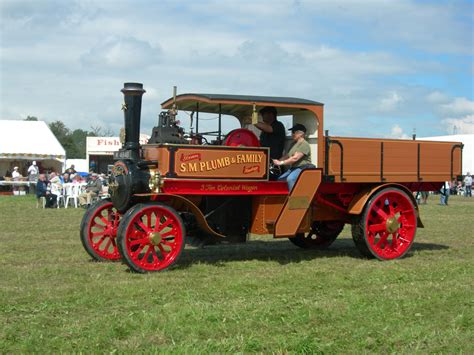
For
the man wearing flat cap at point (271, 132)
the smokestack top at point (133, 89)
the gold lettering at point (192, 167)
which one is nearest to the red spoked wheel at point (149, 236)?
the gold lettering at point (192, 167)

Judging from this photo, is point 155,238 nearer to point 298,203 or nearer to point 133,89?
point 133,89

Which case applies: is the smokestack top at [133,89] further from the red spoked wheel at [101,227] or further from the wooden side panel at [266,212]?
the wooden side panel at [266,212]

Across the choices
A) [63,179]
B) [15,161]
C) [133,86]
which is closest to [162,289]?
[133,86]

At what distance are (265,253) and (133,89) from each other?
3.18 m

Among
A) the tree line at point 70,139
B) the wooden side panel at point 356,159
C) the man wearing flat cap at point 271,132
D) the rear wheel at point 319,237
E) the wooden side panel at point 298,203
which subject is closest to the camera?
the wooden side panel at point 298,203

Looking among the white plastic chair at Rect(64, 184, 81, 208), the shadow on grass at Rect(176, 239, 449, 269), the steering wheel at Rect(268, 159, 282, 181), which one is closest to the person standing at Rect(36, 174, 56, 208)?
the white plastic chair at Rect(64, 184, 81, 208)

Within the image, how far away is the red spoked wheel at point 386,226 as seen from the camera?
8781 mm

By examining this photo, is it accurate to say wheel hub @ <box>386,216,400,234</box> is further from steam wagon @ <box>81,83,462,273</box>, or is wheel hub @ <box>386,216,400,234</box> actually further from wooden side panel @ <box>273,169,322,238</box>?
wooden side panel @ <box>273,169,322,238</box>

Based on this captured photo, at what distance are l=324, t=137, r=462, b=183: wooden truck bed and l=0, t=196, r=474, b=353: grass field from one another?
1118mm

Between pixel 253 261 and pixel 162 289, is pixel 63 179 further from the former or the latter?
pixel 162 289

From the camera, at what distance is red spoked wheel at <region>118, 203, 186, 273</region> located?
23.9 feet

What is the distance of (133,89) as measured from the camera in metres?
7.68

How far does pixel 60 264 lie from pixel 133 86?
2.38 metres

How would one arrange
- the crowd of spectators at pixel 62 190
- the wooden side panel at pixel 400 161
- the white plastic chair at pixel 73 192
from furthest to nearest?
the white plastic chair at pixel 73 192 → the crowd of spectators at pixel 62 190 → the wooden side panel at pixel 400 161
